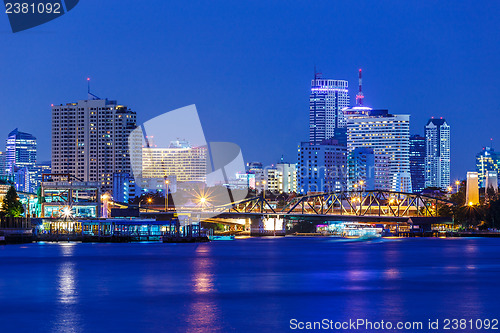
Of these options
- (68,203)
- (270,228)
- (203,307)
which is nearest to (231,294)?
(203,307)

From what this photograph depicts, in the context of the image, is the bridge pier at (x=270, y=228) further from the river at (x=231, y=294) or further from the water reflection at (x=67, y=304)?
the water reflection at (x=67, y=304)

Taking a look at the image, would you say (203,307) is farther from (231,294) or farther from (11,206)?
(11,206)

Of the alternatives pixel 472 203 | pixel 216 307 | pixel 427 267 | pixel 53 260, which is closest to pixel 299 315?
pixel 216 307

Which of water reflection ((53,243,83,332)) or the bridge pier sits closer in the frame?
water reflection ((53,243,83,332))

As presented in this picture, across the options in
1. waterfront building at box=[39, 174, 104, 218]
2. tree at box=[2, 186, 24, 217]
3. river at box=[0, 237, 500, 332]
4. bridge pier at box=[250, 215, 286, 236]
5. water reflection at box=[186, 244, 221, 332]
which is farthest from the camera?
bridge pier at box=[250, 215, 286, 236]

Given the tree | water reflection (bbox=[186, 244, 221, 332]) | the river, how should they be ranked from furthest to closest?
the tree → the river → water reflection (bbox=[186, 244, 221, 332])

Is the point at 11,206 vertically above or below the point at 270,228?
above

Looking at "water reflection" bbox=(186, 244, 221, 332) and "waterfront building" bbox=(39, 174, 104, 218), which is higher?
"waterfront building" bbox=(39, 174, 104, 218)

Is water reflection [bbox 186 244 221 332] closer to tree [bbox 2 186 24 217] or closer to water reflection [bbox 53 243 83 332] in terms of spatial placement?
water reflection [bbox 53 243 83 332]

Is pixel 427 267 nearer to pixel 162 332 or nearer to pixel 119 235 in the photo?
pixel 162 332

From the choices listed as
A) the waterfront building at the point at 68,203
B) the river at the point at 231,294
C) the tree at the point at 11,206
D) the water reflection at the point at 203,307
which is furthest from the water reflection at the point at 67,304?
the waterfront building at the point at 68,203

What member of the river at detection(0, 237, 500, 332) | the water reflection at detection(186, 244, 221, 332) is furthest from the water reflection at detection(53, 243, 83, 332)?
the water reflection at detection(186, 244, 221, 332)

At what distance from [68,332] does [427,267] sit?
3941 cm

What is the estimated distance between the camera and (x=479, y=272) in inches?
2341
